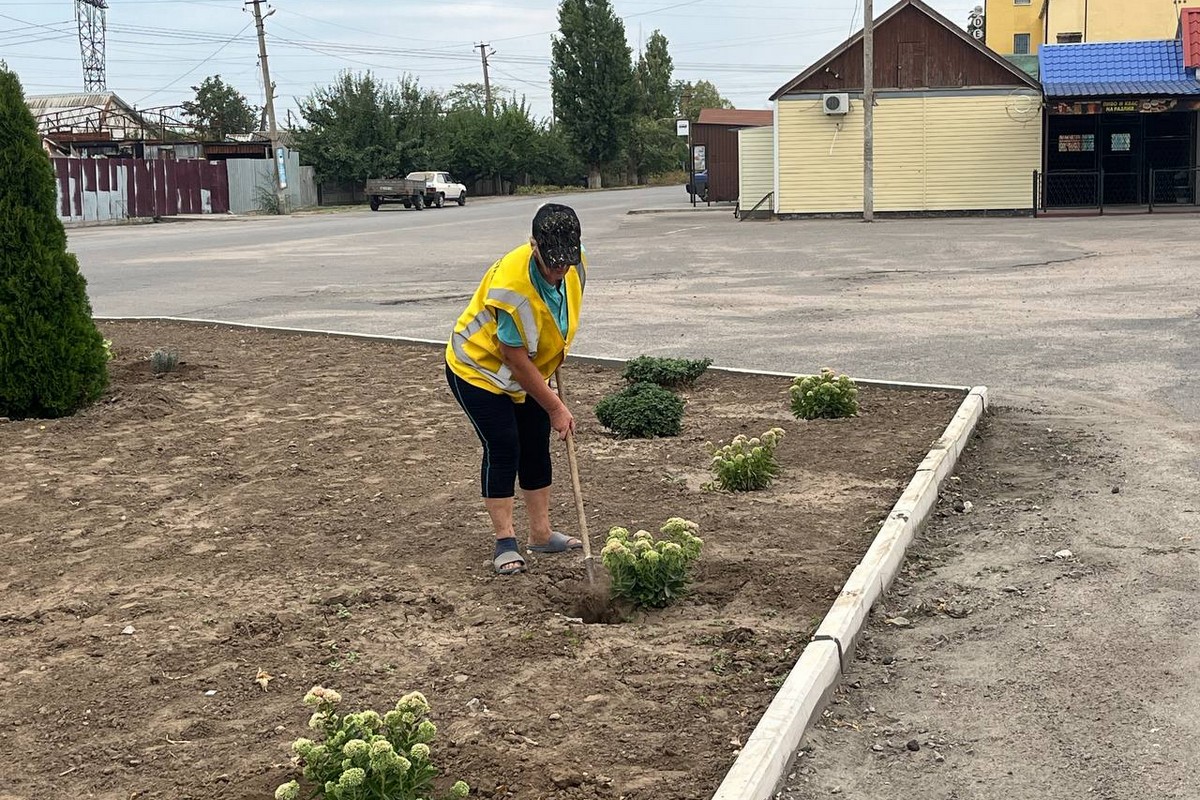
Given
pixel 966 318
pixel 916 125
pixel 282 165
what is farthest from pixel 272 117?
pixel 966 318

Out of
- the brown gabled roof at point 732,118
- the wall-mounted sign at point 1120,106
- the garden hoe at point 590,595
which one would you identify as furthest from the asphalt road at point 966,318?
the brown gabled roof at point 732,118

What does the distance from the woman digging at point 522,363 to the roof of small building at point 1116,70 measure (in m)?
28.1

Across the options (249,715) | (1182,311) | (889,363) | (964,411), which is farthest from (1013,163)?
(249,715)

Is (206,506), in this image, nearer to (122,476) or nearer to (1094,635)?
(122,476)

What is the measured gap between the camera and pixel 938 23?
32.2 meters

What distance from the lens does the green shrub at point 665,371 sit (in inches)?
351

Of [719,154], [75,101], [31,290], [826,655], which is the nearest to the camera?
[826,655]

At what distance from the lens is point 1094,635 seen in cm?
453

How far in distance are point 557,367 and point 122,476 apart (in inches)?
119

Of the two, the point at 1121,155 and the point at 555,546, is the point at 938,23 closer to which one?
the point at 1121,155

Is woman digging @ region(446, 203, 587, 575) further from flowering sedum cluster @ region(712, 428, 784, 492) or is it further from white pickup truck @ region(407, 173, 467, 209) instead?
white pickup truck @ region(407, 173, 467, 209)

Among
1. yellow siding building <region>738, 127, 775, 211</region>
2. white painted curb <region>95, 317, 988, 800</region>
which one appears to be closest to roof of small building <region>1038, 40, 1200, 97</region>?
yellow siding building <region>738, 127, 775, 211</region>

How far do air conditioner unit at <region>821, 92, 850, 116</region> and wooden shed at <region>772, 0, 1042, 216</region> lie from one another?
0.08 ft

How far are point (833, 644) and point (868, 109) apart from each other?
2869cm
